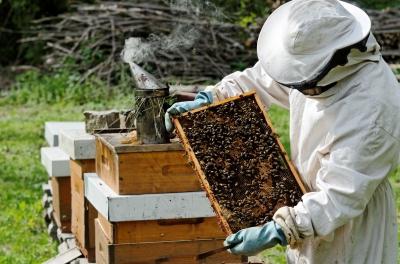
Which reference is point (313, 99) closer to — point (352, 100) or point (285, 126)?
point (352, 100)

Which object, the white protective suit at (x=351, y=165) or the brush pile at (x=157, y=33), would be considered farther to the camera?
the brush pile at (x=157, y=33)

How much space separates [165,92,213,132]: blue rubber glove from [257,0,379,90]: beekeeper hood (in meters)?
0.59

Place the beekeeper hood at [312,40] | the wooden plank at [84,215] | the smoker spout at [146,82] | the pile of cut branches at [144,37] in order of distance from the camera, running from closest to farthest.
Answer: the beekeeper hood at [312,40], the smoker spout at [146,82], the wooden plank at [84,215], the pile of cut branches at [144,37]

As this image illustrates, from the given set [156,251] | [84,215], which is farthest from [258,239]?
[84,215]

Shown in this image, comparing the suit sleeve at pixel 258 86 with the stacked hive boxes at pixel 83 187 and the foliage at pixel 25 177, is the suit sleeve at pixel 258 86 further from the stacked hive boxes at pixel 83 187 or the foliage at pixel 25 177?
the foliage at pixel 25 177

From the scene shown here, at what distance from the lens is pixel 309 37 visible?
9.53ft

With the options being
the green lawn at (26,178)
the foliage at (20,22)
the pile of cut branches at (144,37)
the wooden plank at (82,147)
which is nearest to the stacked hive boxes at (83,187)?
the wooden plank at (82,147)

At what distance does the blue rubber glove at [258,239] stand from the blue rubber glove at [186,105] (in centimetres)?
69

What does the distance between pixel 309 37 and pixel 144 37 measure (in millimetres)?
10165

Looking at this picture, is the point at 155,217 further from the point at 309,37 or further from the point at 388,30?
the point at 388,30

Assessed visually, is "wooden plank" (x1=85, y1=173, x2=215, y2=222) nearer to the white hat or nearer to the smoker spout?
the smoker spout

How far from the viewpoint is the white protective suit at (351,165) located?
9.52ft

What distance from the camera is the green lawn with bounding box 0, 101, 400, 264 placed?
6347 mm

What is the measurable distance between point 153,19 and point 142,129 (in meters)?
8.93
